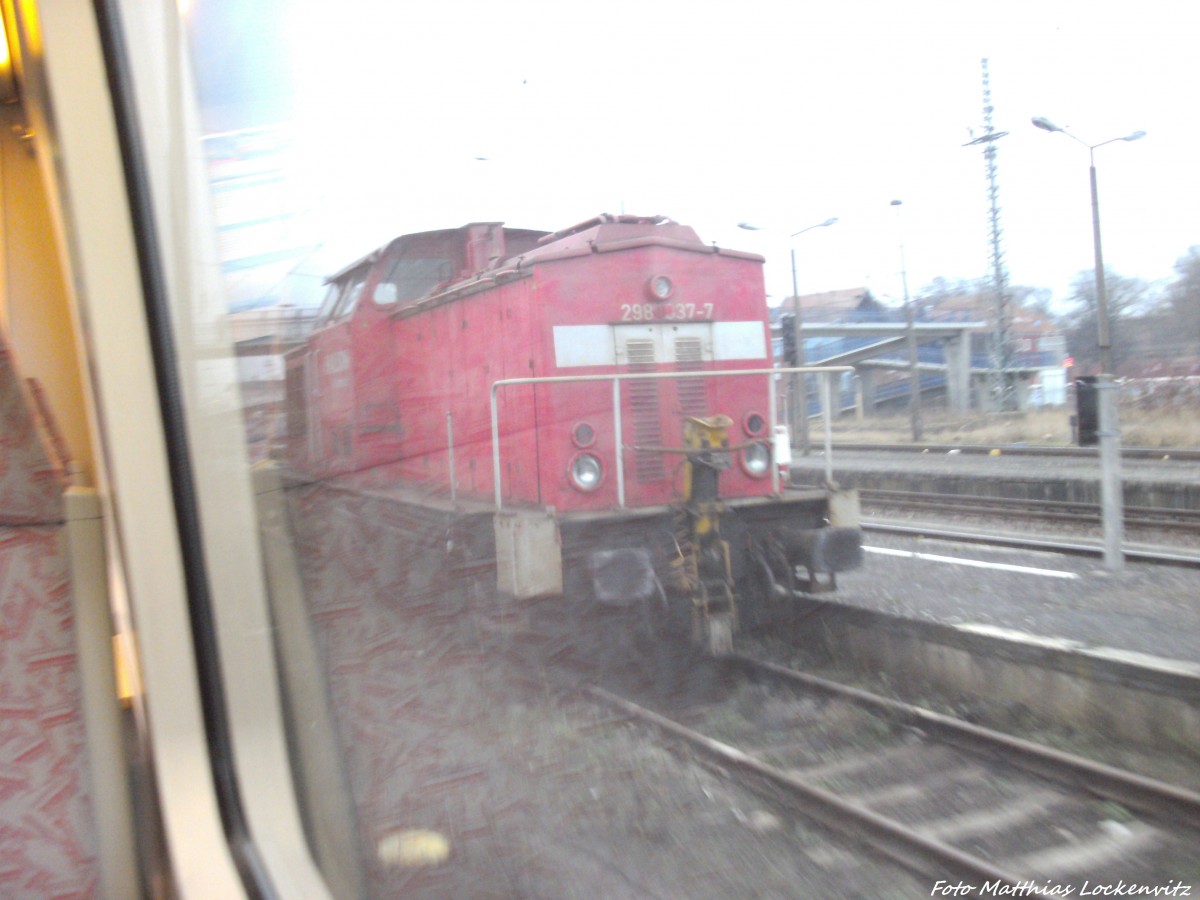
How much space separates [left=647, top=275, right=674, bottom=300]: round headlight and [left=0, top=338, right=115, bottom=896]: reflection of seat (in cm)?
192

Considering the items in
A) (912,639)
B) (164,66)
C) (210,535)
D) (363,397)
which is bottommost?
(912,639)

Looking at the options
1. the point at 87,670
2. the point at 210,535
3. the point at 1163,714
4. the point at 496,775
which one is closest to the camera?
the point at 1163,714

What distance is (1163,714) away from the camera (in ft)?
5.16

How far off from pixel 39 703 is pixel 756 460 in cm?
238

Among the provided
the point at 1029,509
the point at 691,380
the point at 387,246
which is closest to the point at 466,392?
the point at 387,246

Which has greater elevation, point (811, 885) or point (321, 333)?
point (321, 333)

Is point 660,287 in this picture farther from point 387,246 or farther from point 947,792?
point 947,792

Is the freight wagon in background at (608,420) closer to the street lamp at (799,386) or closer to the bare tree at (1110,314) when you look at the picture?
the street lamp at (799,386)

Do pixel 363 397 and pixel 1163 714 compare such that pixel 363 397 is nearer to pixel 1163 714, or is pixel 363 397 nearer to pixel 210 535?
pixel 210 535

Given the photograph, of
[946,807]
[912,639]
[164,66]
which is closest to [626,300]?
[912,639]

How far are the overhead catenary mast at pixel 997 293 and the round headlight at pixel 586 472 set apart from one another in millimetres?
1571

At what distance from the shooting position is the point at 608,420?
→ 309 centimetres

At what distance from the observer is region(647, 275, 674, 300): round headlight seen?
312 cm

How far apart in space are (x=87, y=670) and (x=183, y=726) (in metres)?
0.38
